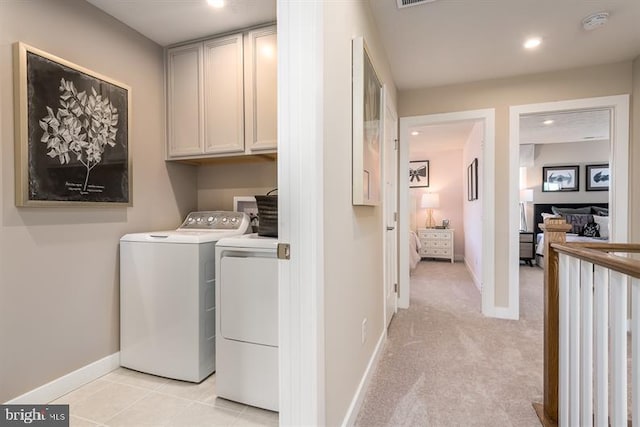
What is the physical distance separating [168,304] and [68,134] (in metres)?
1.17

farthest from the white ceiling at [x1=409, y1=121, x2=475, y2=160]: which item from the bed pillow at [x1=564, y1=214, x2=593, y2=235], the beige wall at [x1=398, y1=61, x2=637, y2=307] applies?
the bed pillow at [x1=564, y1=214, x2=593, y2=235]

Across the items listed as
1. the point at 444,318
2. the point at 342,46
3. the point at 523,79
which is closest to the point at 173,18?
the point at 342,46

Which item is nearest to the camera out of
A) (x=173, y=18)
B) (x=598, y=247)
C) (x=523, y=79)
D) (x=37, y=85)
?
(x=598, y=247)

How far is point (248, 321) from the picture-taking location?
1.68 m

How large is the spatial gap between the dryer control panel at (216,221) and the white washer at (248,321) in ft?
2.01

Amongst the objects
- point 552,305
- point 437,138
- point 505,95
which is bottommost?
point 552,305

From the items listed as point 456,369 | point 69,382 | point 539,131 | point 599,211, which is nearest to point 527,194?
point 599,211

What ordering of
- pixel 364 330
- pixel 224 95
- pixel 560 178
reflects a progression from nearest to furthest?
1. pixel 364 330
2. pixel 224 95
3. pixel 560 178

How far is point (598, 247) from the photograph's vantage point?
1405mm

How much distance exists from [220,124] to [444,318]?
269 cm

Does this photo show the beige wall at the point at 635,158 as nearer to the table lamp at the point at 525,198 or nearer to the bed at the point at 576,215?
the bed at the point at 576,215

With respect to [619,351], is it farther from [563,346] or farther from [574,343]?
[563,346]

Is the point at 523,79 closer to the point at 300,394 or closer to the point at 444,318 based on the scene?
the point at 444,318

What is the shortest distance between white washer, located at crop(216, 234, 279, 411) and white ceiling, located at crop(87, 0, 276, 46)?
1523 millimetres
